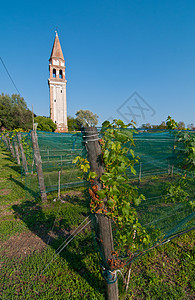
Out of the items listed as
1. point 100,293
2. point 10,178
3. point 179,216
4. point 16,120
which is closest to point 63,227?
point 100,293

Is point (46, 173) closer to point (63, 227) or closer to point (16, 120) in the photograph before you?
point (63, 227)

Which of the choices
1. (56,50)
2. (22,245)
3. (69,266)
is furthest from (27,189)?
(56,50)

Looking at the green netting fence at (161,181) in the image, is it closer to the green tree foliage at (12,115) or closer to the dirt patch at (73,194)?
the dirt patch at (73,194)

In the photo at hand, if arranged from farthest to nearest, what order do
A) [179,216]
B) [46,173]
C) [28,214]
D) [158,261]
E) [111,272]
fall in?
[46,173]
[28,214]
[179,216]
[158,261]
[111,272]

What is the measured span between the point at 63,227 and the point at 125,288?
1579mm

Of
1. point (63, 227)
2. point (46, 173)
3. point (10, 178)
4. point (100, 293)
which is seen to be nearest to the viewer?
point (100, 293)

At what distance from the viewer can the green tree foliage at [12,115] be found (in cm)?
2945

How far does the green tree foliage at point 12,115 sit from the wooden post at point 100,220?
32.1 meters

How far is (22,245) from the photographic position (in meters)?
2.63

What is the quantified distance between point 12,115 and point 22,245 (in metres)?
32.3

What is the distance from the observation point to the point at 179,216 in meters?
2.48

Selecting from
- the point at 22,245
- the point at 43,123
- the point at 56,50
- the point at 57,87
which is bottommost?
the point at 22,245

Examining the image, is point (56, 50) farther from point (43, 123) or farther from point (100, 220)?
point (100, 220)

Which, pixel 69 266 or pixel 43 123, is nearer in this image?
pixel 69 266
